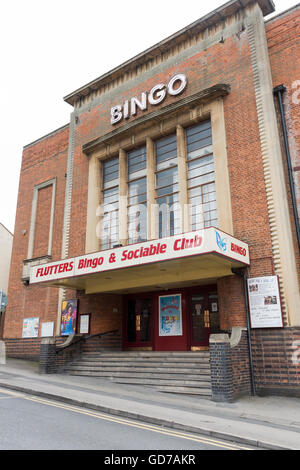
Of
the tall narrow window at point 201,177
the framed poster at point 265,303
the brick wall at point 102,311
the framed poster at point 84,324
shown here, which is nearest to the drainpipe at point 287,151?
the framed poster at point 265,303

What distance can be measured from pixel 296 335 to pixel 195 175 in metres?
7.49

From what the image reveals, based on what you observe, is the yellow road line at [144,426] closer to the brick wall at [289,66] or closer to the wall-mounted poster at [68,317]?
the wall-mounted poster at [68,317]

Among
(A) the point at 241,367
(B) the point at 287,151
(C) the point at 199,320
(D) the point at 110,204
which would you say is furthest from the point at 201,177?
(A) the point at 241,367

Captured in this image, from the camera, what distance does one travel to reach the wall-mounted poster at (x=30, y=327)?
1837 centimetres

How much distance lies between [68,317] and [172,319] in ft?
16.2

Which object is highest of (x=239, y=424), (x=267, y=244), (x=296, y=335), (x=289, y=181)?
(x=289, y=181)

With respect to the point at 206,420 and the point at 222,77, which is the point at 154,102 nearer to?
the point at 222,77

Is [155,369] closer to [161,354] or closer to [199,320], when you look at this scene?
[161,354]

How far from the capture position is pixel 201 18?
15984mm

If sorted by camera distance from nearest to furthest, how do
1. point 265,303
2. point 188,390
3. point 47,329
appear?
point 188,390
point 265,303
point 47,329

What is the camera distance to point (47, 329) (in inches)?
704

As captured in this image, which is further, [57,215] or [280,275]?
[57,215]

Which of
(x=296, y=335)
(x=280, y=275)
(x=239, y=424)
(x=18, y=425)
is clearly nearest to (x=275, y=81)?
(x=280, y=275)

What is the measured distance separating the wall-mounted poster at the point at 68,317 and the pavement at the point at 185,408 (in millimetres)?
3686
